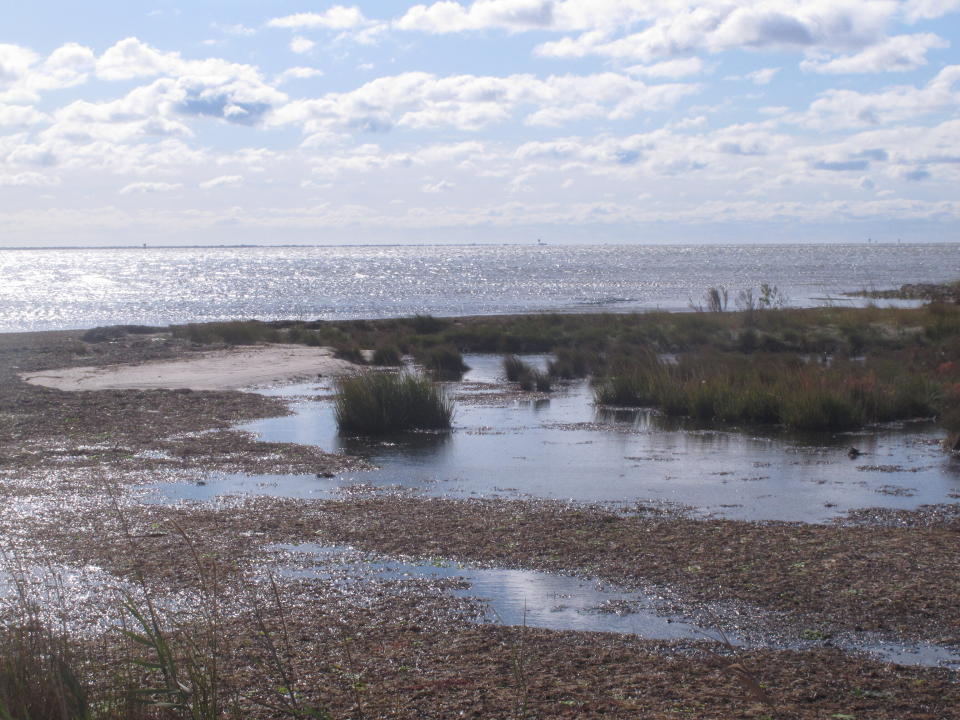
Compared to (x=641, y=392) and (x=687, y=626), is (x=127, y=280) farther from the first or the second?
(x=687, y=626)

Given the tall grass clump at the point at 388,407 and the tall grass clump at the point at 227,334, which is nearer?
the tall grass clump at the point at 388,407

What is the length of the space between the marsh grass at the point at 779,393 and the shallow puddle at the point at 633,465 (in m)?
0.66

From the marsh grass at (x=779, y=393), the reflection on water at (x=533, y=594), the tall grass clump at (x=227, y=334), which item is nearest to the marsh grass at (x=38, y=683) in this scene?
the reflection on water at (x=533, y=594)

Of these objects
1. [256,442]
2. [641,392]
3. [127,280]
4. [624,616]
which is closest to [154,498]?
[256,442]

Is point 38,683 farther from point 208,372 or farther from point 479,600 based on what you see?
point 208,372

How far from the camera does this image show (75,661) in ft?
15.2

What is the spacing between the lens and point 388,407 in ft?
58.5

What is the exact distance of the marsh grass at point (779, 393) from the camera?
57.9 ft

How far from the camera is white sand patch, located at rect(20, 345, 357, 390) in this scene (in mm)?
24062

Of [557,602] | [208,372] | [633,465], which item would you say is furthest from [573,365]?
[557,602]

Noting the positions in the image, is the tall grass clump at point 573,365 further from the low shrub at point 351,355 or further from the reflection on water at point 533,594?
the reflection on water at point 533,594

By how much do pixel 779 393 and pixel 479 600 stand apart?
1200cm

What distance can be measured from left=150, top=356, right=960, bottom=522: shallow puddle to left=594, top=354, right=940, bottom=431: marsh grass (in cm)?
→ 66

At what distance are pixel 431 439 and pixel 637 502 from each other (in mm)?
6005
